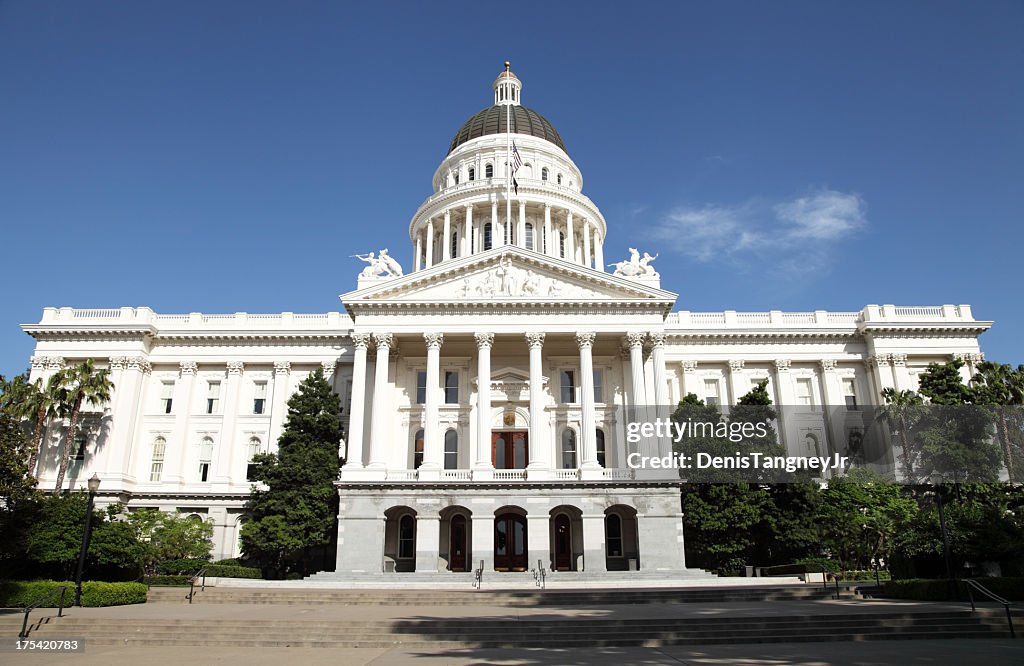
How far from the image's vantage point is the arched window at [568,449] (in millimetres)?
44625

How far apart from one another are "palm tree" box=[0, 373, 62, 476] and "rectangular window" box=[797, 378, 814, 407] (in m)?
47.5

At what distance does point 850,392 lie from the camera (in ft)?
165

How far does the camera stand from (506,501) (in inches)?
1528

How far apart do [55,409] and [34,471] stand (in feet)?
15.1

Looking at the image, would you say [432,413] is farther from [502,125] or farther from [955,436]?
[502,125]

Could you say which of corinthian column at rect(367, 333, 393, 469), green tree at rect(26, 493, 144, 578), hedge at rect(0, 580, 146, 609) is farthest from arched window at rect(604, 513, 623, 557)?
hedge at rect(0, 580, 146, 609)

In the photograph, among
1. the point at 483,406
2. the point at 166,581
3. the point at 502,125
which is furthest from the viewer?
the point at 502,125

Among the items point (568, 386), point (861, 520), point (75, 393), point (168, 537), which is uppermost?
point (568, 386)

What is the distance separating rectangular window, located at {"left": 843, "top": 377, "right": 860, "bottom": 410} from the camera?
164 ft

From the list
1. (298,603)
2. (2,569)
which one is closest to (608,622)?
(298,603)

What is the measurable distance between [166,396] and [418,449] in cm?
1924

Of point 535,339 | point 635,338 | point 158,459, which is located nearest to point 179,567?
point 158,459

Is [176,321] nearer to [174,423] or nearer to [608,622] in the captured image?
[174,423]

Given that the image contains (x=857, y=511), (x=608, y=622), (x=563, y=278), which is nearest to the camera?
(x=608, y=622)
